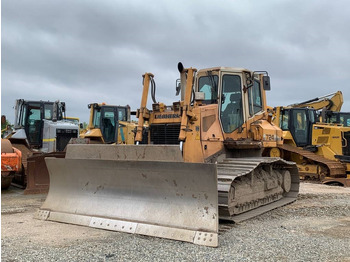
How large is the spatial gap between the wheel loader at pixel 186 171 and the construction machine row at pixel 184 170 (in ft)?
0.05

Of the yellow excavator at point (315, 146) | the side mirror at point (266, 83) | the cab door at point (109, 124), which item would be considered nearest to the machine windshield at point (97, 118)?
the cab door at point (109, 124)

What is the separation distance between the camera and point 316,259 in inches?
156

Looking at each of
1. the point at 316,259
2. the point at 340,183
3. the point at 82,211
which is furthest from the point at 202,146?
the point at 340,183

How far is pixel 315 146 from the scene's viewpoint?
1318 centimetres

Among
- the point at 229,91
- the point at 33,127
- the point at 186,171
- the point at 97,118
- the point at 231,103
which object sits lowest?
the point at 186,171

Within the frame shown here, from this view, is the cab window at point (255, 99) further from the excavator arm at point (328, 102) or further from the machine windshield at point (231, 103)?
the excavator arm at point (328, 102)

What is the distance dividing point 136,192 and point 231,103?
2.81 metres

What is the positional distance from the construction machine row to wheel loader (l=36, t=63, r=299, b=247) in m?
0.02

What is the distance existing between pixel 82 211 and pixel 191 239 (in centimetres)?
202

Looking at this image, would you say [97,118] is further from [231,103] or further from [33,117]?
[231,103]

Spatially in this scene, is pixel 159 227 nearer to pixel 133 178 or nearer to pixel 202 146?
pixel 133 178

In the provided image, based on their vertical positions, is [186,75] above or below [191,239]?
above

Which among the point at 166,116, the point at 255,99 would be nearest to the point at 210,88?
the point at 166,116

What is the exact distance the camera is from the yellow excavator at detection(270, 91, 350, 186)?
1230 centimetres
